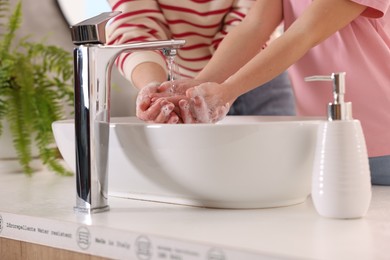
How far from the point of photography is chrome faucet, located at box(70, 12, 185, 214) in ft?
2.98

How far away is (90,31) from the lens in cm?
90

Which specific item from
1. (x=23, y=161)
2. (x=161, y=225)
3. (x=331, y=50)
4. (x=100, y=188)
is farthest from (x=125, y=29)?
(x=161, y=225)

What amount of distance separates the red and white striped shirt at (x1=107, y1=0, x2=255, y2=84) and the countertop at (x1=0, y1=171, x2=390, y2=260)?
496mm

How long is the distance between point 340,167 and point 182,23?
2.45ft

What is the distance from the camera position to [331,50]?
3.86 ft

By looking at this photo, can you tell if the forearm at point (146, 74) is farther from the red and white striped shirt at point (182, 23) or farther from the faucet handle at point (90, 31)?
the faucet handle at point (90, 31)

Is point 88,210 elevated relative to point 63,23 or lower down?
lower down

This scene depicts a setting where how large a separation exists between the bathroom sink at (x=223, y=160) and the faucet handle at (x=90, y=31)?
12 centimetres

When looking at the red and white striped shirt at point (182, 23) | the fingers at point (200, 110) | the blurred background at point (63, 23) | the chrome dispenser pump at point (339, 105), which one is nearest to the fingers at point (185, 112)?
the fingers at point (200, 110)

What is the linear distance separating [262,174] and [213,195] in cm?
7

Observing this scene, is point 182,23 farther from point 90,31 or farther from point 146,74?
point 90,31

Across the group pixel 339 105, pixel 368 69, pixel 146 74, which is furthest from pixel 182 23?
pixel 339 105

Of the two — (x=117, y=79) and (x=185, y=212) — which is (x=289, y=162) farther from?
(x=117, y=79)

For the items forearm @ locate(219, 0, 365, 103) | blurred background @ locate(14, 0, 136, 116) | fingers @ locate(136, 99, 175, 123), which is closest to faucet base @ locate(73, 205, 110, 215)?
fingers @ locate(136, 99, 175, 123)
